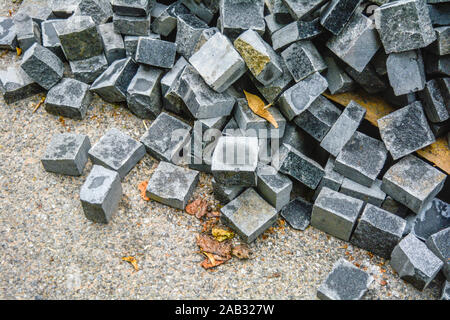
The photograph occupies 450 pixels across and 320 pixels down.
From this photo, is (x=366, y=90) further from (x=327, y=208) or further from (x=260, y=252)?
(x=260, y=252)

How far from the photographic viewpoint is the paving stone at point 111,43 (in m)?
3.88

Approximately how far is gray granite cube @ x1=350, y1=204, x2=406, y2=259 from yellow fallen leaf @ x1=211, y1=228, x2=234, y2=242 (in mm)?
945

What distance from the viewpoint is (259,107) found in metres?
3.48

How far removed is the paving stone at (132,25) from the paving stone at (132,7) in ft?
0.14

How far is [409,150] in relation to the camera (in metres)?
3.21

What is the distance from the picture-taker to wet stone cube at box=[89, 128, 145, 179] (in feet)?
10.9

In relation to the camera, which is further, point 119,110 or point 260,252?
point 119,110

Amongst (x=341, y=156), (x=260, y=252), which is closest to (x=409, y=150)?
(x=341, y=156)

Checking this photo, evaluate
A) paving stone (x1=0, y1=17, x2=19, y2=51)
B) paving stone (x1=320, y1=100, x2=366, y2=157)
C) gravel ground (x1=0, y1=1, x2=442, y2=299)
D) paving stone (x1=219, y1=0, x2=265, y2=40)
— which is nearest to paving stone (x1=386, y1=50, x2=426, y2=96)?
paving stone (x1=320, y1=100, x2=366, y2=157)

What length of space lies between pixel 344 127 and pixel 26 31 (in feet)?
10.5

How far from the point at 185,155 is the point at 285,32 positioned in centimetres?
131

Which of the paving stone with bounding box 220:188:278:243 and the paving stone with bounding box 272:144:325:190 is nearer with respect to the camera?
the paving stone with bounding box 220:188:278:243

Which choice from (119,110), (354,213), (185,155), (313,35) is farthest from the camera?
(119,110)

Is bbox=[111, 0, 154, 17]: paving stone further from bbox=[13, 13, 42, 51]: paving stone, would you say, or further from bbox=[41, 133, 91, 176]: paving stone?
bbox=[41, 133, 91, 176]: paving stone
